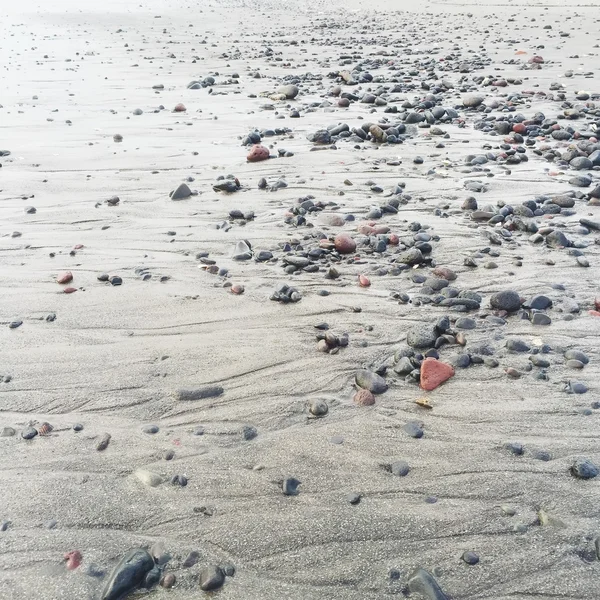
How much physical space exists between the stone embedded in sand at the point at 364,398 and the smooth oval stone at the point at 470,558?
935 mm

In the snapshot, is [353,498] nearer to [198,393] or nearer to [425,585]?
[425,585]

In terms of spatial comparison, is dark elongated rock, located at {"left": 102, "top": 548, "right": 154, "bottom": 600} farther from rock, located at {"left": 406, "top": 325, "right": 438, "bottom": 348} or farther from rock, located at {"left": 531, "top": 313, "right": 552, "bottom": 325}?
rock, located at {"left": 531, "top": 313, "right": 552, "bottom": 325}

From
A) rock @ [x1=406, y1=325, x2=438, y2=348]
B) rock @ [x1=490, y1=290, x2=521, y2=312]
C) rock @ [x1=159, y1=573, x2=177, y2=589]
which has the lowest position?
rock @ [x1=159, y1=573, x2=177, y2=589]

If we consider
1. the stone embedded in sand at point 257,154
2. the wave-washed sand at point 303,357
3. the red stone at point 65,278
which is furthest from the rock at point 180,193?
the red stone at point 65,278

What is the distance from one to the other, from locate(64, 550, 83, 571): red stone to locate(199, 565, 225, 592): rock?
44 centimetres

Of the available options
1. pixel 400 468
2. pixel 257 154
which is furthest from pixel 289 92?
pixel 400 468

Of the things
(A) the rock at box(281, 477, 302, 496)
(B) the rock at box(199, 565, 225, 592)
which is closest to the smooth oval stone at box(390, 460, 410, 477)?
(A) the rock at box(281, 477, 302, 496)

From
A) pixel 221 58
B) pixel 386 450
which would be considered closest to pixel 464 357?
pixel 386 450

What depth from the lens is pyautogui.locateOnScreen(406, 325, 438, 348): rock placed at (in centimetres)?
339

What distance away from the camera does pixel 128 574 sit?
2.10 metres

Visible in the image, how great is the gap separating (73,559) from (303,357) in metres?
1.56

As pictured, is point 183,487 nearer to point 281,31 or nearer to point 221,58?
point 221,58

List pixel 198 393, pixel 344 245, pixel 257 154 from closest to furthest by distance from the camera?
1. pixel 198 393
2. pixel 344 245
3. pixel 257 154

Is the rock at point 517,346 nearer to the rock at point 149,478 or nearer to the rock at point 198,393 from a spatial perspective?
the rock at point 198,393
